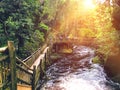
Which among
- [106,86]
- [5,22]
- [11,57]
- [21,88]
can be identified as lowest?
[106,86]

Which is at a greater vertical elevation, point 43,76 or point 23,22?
point 23,22

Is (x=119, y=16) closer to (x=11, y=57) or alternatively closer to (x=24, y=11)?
(x=24, y=11)

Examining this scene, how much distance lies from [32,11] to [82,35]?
42.5m

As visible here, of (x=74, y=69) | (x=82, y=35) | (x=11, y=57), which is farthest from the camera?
(x=82, y=35)

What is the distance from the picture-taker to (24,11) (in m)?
19.8

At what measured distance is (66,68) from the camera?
27.4 meters

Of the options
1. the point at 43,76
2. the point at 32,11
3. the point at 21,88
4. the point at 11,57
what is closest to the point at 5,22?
the point at 32,11

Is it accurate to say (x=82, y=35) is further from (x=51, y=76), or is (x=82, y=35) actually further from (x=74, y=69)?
(x=51, y=76)

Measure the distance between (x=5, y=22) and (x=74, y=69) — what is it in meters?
11.7

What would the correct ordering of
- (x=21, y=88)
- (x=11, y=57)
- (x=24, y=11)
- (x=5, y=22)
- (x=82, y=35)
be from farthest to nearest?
(x=82, y=35) < (x=24, y=11) < (x=5, y=22) < (x=21, y=88) < (x=11, y=57)

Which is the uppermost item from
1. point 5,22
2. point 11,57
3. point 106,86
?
point 5,22

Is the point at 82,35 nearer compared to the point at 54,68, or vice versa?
the point at 54,68

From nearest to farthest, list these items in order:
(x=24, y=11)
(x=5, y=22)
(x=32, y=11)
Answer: (x=5, y=22), (x=24, y=11), (x=32, y=11)

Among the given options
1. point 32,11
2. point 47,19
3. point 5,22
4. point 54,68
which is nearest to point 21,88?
point 5,22
